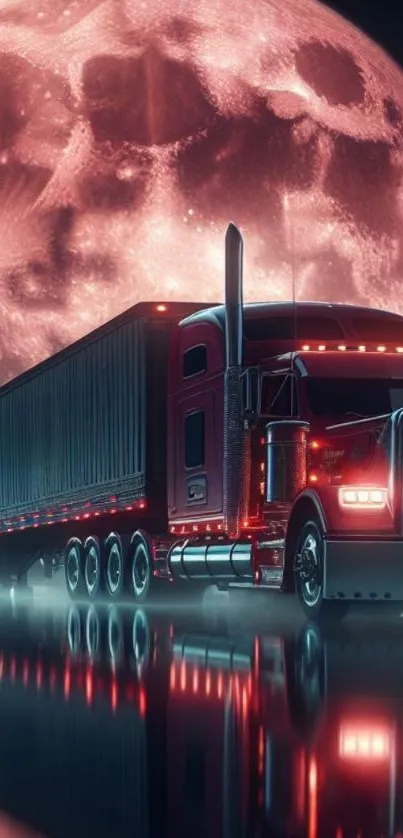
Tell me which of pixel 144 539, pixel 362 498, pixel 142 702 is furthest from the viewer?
pixel 144 539

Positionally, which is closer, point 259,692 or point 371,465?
point 259,692

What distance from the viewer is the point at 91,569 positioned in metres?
26.9

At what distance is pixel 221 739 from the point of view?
8.29 meters

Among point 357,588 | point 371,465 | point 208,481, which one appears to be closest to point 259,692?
point 357,588

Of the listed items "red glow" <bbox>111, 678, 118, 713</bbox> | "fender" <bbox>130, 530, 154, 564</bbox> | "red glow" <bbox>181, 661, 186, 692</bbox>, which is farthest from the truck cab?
"red glow" <bbox>111, 678, 118, 713</bbox>

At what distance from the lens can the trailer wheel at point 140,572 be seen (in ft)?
78.2

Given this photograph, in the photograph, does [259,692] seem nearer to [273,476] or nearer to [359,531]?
[359,531]

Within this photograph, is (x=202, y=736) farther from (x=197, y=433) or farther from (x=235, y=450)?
(x=197, y=433)

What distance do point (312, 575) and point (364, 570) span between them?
1.07 m

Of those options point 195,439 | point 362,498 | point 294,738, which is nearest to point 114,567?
point 195,439

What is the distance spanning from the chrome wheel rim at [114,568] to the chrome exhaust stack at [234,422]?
19.7 ft

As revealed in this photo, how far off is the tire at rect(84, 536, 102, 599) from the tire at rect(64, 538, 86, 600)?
175 millimetres

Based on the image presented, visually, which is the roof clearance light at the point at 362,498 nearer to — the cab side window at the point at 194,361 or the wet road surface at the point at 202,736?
the wet road surface at the point at 202,736

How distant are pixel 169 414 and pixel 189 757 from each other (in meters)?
14.7
